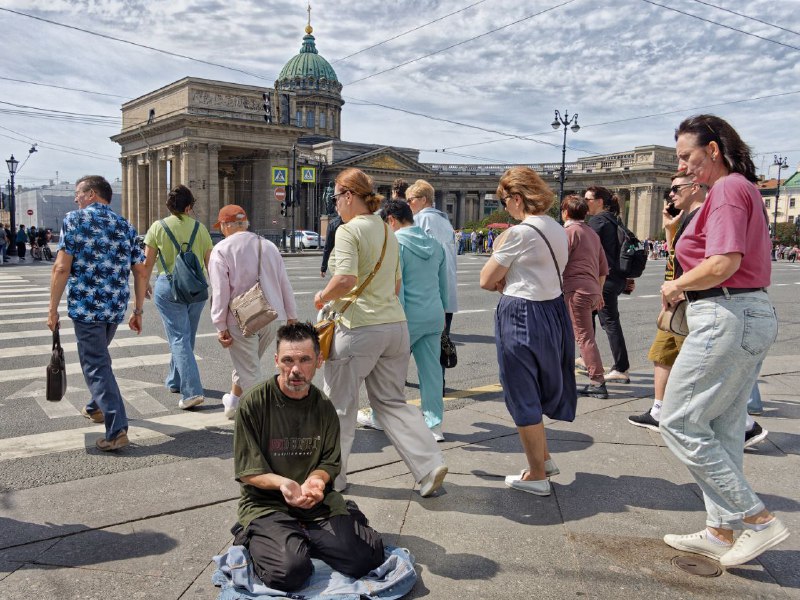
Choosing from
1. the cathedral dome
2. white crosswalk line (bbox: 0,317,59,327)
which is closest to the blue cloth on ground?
white crosswalk line (bbox: 0,317,59,327)

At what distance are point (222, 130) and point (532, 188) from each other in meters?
55.5

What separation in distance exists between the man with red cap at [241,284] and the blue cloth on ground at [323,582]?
7.51ft

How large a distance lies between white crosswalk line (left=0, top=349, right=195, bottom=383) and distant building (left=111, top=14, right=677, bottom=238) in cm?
3193

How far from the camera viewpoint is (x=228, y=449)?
4945 millimetres

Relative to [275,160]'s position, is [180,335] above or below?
below

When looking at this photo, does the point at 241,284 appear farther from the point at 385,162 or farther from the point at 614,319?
the point at 385,162

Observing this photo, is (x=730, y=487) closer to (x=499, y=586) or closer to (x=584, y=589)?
(x=584, y=589)

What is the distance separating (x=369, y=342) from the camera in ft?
13.2

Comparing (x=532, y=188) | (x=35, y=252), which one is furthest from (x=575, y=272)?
(x=35, y=252)

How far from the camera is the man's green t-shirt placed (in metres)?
3.25

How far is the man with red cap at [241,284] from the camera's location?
17.1 feet

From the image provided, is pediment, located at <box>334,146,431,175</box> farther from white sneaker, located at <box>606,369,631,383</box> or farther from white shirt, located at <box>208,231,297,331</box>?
white shirt, located at <box>208,231,297,331</box>

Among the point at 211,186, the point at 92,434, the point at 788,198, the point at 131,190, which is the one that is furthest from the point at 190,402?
the point at 788,198

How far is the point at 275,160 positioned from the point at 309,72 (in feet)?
131
